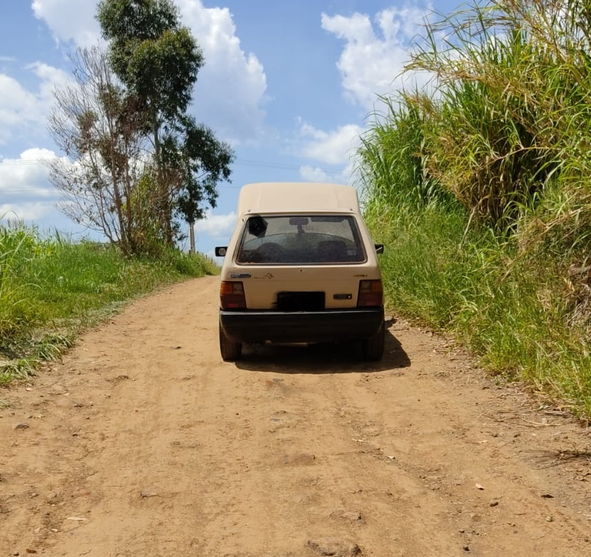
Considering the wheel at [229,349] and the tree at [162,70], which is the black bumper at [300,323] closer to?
the wheel at [229,349]

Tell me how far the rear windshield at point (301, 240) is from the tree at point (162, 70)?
17329 millimetres

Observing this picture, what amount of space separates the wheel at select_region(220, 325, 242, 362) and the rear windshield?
82 cm

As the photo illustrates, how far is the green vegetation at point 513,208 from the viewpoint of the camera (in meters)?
6.50

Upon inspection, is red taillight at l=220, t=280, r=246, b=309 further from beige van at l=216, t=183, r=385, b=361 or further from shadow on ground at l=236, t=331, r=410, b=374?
shadow on ground at l=236, t=331, r=410, b=374

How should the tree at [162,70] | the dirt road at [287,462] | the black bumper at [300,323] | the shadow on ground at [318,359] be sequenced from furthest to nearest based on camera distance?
the tree at [162,70]
the shadow on ground at [318,359]
the black bumper at [300,323]
the dirt road at [287,462]

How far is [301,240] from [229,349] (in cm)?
134

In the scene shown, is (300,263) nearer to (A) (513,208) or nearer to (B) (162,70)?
(A) (513,208)

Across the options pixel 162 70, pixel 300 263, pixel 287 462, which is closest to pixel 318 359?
pixel 300 263

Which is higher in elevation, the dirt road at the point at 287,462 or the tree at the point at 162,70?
the tree at the point at 162,70

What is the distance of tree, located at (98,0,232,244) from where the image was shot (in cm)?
2534

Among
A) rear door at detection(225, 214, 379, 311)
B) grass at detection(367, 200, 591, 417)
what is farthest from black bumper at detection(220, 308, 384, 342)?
grass at detection(367, 200, 591, 417)

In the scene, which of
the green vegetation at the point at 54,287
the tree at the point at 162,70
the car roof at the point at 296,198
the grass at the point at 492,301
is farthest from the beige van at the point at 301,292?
the tree at the point at 162,70

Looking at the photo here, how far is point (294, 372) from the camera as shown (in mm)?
7188

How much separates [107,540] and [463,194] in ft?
21.6
